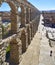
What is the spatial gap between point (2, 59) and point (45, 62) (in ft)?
30.2

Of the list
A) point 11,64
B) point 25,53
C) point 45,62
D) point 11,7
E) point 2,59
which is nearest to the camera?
point 2,59

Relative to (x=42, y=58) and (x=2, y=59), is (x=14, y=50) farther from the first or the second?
(x=2, y=59)

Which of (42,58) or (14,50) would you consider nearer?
(14,50)

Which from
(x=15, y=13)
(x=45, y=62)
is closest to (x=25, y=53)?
(x=45, y=62)

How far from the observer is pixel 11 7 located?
60.0 feet

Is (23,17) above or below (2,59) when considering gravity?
above

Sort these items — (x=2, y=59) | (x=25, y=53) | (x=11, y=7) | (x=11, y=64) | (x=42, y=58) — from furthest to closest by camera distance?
1. (x=25, y=53)
2. (x=42, y=58)
3. (x=11, y=64)
4. (x=11, y=7)
5. (x=2, y=59)

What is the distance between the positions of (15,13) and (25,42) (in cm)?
762

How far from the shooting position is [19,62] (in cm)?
2003

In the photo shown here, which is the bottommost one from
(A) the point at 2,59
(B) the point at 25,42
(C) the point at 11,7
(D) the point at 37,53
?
(D) the point at 37,53

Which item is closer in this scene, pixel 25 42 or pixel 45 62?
pixel 45 62

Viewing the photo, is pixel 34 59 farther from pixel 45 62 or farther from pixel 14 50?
pixel 14 50

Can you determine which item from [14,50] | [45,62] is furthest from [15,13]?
[45,62]

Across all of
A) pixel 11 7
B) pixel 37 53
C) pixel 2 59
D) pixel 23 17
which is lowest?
pixel 37 53
